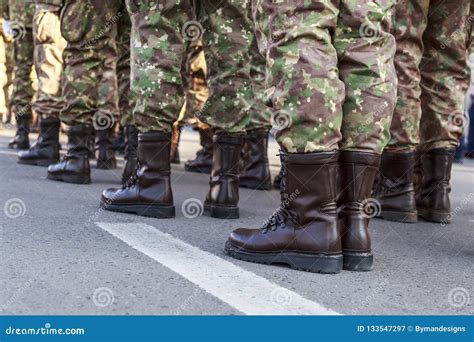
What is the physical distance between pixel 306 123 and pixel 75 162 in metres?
2.16

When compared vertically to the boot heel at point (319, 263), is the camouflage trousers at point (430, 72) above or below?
above

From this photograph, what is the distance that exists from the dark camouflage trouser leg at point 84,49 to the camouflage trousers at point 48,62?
1.96 ft

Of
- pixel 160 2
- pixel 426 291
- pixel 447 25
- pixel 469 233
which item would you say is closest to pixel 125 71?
pixel 160 2

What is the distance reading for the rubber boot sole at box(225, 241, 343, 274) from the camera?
6.81ft

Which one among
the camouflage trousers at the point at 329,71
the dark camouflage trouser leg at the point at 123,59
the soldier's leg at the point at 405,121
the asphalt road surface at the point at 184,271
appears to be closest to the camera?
the asphalt road surface at the point at 184,271

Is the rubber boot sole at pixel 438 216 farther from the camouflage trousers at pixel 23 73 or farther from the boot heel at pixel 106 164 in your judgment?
the camouflage trousers at pixel 23 73

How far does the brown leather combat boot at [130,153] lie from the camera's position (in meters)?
3.91

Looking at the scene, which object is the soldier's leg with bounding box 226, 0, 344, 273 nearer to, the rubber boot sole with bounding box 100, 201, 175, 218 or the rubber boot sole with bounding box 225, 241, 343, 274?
the rubber boot sole with bounding box 225, 241, 343, 274

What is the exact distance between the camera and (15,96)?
6.13 metres

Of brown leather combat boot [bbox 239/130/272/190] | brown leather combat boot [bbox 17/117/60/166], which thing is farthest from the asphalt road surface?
brown leather combat boot [bbox 17/117/60/166]

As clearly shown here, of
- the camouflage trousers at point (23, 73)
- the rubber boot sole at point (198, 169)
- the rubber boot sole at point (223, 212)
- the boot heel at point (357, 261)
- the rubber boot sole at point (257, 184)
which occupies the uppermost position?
the camouflage trousers at point (23, 73)

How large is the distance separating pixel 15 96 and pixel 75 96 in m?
2.48

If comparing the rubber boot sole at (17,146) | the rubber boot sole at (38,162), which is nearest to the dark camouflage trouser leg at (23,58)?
the rubber boot sole at (17,146)
